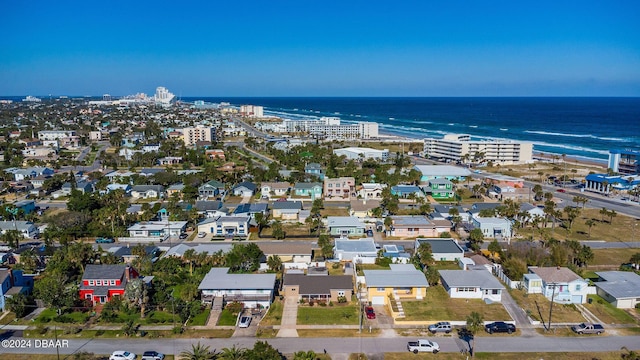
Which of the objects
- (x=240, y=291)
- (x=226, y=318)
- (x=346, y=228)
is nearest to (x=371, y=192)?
(x=346, y=228)

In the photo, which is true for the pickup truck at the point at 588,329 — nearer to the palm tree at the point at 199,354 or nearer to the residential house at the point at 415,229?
the residential house at the point at 415,229

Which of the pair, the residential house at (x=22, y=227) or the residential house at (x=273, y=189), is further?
the residential house at (x=273, y=189)

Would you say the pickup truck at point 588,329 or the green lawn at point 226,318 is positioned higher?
the pickup truck at point 588,329

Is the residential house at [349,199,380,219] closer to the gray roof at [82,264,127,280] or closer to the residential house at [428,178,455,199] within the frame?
the residential house at [428,178,455,199]

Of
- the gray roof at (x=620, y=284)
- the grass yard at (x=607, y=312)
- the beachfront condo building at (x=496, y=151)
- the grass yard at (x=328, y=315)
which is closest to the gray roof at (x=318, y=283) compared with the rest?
the grass yard at (x=328, y=315)

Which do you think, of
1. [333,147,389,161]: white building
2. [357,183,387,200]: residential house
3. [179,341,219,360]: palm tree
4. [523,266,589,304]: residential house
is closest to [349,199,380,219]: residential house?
[357,183,387,200]: residential house

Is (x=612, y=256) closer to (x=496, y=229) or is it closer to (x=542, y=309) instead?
(x=496, y=229)

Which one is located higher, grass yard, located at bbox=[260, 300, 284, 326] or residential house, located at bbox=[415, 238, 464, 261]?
residential house, located at bbox=[415, 238, 464, 261]
